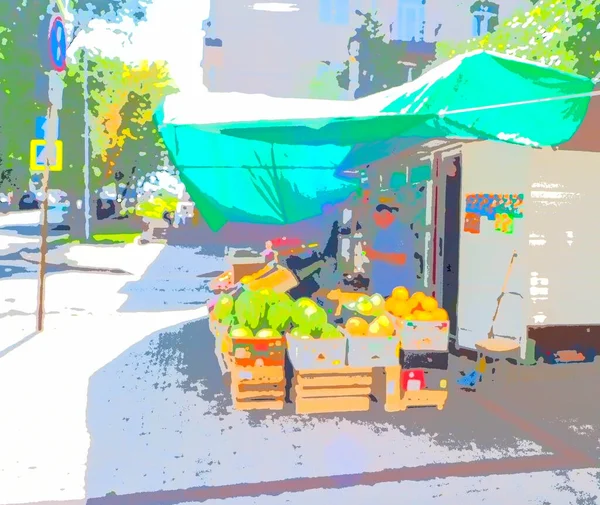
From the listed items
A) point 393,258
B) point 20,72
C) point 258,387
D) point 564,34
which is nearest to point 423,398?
point 258,387

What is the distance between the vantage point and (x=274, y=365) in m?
5.86

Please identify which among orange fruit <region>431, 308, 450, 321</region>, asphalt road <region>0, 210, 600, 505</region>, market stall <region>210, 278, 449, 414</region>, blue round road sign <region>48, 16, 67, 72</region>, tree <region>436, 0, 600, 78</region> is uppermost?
tree <region>436, 0, 600, 78</region>

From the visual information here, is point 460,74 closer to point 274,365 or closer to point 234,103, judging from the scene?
point 234,103

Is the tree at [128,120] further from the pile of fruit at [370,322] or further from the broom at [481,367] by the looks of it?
the pile of fruit at [370,322]

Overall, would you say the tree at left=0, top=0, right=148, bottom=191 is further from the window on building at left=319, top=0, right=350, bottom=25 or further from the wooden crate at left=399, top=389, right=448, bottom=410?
the wooden crate at left=399, top=389, right=448, bottom=410

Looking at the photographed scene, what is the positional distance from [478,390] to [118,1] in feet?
92.5

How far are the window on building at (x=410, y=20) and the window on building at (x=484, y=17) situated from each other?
10.5 ft

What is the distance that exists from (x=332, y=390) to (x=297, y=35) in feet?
104

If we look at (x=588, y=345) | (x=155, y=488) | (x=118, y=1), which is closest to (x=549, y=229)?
(x=588, y=345)

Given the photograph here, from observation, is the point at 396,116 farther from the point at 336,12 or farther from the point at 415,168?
the point at 336,12

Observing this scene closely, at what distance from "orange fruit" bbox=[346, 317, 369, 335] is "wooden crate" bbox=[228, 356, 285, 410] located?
732 mm

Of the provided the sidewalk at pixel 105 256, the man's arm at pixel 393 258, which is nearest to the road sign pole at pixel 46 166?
the man's arm at pixel 393 258

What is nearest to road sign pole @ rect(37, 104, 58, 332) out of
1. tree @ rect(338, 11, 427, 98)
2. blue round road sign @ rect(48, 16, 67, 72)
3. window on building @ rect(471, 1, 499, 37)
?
blue round road sign @ rect(48, 16, 67, 72)

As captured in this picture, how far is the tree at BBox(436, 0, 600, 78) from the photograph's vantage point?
10.9 meters
